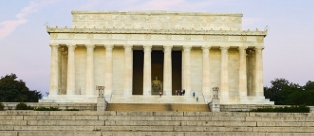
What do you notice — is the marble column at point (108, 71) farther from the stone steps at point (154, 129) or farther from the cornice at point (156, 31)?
the stone steps at point (154, 129)

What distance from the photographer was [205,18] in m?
63.7

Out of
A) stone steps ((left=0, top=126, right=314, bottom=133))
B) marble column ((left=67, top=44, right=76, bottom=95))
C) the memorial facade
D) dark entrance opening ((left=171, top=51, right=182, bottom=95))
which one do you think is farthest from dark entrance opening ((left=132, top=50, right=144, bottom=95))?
stone steps ((left=0, top=126, right=314, bottom=133))

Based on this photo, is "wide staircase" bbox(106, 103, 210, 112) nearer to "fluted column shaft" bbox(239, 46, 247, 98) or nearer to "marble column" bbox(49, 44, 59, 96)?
"fluted column shaft" bbox(239, 46, 247, 98)

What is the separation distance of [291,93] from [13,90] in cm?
4807

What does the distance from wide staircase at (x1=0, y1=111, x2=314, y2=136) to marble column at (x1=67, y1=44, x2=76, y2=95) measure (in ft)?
→ 84.6

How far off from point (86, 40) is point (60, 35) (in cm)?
351

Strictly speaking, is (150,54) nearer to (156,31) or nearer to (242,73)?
(156,31)

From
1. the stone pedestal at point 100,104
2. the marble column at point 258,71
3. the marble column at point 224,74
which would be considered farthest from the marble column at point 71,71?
the marble column at point 258,71

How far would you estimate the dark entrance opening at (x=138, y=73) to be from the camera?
2726 inches

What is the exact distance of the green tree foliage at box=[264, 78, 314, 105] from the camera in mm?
64562

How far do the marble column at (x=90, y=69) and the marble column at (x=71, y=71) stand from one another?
186 cm

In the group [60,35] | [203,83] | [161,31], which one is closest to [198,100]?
[203,83]

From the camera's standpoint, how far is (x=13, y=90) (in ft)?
257

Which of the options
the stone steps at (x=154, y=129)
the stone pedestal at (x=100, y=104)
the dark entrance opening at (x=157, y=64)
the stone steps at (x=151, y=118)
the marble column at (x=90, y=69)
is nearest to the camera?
the stone steps at (x=154, y=129)
